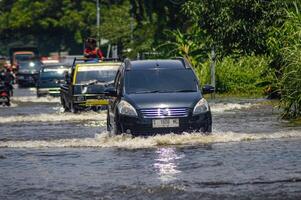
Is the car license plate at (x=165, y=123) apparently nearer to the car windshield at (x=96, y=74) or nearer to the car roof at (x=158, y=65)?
the car roof at (x=158, y=65)

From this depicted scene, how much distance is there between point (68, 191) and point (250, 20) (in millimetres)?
20432

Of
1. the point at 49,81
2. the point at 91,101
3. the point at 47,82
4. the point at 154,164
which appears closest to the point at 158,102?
the point at 154,164

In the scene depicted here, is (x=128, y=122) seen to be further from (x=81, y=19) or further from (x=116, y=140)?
(x=81, y=19)

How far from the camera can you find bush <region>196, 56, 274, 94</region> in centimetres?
4128

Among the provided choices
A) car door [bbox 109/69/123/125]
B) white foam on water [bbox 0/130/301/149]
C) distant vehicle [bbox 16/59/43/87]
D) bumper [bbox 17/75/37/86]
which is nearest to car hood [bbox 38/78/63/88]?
distant vehicle [bbox 16/59/43/87]

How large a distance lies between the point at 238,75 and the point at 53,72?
448 inches

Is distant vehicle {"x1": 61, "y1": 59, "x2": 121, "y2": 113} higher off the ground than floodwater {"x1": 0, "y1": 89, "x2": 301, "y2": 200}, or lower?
higher

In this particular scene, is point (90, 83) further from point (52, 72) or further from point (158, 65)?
point (52, 72)

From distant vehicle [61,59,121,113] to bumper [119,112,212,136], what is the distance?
11.4m

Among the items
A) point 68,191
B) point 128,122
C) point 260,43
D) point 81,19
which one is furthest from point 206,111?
point 81,19

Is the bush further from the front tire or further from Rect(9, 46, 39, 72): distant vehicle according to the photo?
Rect(9, 46, 39, 72): distant vehicle

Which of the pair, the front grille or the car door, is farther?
the car door

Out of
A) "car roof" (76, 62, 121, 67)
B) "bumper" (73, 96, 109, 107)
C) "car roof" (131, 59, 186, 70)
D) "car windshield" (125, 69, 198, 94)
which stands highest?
"car roof" (131, 59, 186, 70)

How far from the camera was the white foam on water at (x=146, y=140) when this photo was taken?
18.2m
